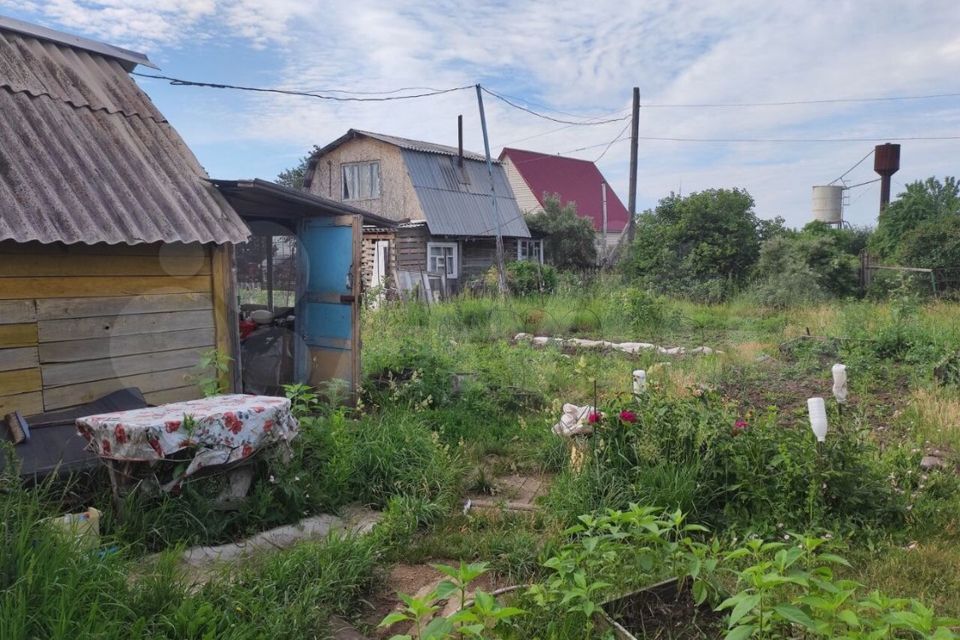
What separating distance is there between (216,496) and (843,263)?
16.1 meters

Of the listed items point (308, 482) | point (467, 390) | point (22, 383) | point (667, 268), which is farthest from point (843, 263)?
point (22, 383)

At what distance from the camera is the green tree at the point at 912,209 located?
19.0 meters

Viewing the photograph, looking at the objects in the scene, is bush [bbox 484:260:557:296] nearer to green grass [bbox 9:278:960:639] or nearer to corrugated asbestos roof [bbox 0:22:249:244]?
green grass [bbox 9:278:960:639]

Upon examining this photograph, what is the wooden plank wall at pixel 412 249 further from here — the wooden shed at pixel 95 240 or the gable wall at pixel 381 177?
the wooden shed at pixel 95 240

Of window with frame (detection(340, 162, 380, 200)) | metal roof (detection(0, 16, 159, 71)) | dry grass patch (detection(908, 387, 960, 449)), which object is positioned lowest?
dry grass patch (detection(908, 387, 960, 449))

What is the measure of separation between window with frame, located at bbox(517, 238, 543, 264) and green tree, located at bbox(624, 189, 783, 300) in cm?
697

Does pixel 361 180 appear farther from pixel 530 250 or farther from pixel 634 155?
pixel 634 155

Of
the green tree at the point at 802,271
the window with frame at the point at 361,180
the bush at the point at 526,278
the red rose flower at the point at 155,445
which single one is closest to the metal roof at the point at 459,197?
the window with frame at the point at 361,180

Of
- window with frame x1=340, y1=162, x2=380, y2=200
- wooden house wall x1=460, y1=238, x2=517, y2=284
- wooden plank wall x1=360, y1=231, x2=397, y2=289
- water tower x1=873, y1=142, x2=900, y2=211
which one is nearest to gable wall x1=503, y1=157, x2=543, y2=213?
wooden house wall x1=460, y1=238, x2=517, y2=284

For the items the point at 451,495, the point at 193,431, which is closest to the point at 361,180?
the point at 451,495

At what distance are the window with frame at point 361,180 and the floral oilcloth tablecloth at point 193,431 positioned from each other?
18963 mm

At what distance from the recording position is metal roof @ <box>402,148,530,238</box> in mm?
21406

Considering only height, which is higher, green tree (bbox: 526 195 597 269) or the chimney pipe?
the chimney pipe

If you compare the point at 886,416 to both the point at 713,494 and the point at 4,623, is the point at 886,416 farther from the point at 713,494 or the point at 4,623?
the point at 4,623
